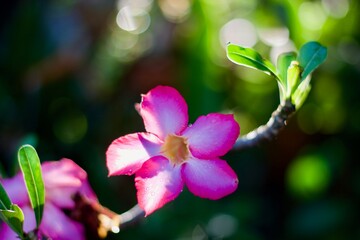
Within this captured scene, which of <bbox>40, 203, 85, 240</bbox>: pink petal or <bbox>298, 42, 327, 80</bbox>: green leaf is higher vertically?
<bbox>298, 42, 327, 80</bbox>: green leaf

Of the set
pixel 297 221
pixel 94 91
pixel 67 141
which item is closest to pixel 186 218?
pixel 297 221

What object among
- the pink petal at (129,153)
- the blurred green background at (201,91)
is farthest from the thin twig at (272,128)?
the blurred green background at (201,91)

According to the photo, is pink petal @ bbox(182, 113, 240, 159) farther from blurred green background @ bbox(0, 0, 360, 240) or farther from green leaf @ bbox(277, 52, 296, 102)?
blurred green background @ bbox(0, 0, 360, 240)

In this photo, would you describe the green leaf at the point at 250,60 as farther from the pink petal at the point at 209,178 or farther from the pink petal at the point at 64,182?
the pink petal at the point at 64,182

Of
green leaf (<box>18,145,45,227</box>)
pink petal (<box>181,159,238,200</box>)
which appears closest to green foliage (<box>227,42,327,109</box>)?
pink petal (<box>181,159,238,200</box>)

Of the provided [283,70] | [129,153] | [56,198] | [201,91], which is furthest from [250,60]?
[201,91]
